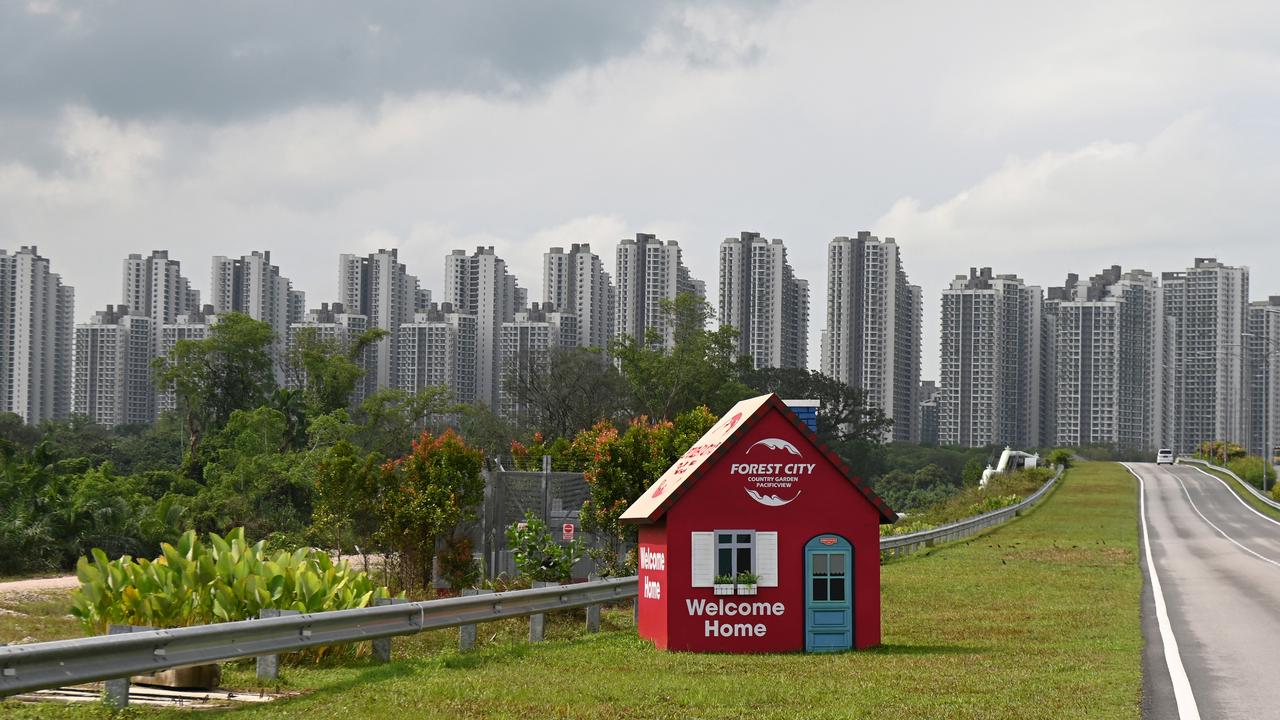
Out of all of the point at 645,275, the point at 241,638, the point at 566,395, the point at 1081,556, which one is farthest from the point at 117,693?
the point at 645,275

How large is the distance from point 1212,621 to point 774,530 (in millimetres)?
9539

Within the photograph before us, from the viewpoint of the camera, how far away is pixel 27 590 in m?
29.1

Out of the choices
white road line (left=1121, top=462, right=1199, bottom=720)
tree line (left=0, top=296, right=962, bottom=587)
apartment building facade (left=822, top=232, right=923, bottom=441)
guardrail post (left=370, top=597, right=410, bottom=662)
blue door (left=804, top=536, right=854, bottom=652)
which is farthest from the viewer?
apartment building facade (left=822, top=232, right=923, bottom=441)

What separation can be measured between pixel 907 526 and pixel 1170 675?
147ft

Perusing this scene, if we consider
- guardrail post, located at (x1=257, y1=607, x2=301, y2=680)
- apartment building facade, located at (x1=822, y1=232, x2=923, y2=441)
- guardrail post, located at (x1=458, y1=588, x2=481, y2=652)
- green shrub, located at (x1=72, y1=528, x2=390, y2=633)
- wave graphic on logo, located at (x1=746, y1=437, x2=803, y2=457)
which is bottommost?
guardrail post, located at (x1=458, y1=588, x2=481, y2=652)

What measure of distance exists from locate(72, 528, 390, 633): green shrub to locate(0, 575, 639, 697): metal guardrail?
0.94m

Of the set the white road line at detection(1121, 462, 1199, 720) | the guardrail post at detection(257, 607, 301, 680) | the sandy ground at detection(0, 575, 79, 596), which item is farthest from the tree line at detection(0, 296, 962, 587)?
the guardrail post at detection(257, 607, 301, 680)

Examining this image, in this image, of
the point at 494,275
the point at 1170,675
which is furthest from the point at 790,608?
the point at 494,275

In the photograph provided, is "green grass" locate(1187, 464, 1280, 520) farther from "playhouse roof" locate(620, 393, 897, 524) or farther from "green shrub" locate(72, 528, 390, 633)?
"green shrub" locate(72, 528, 390, 633)

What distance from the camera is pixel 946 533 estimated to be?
5050 cm

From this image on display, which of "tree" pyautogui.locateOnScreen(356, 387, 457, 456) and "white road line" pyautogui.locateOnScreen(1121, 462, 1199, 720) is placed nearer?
"white road line" pyautogui.locateOnScreen(1121, 462, 1199, 720)

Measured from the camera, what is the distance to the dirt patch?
38812 mm

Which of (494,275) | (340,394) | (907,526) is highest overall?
(494,275)

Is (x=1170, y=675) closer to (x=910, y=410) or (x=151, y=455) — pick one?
(x=151, y=455)
